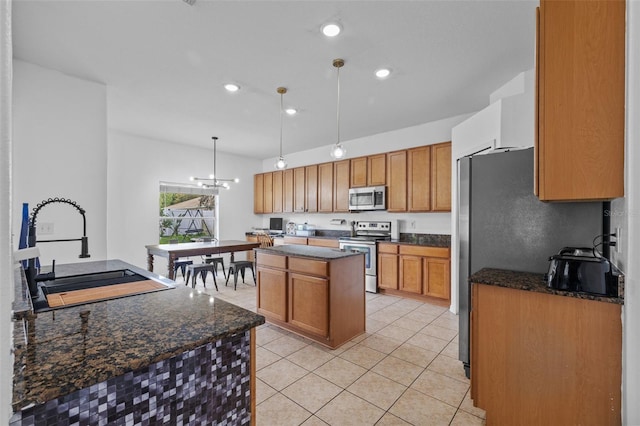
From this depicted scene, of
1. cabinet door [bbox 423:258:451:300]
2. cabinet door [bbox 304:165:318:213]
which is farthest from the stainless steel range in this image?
cabinet door [bbox 304:165:318:213]

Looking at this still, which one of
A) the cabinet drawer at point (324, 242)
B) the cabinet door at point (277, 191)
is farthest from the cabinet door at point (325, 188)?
the cabinet door at point (277, 191)

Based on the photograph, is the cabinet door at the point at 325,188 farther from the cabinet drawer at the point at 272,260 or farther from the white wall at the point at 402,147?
the cabinet drawer at the point at 272,260

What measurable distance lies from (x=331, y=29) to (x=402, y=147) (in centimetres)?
292

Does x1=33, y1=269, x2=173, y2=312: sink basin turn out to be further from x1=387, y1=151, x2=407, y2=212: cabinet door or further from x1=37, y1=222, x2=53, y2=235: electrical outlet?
x1=387, y1=151, x2=407, y2=212: cabinet door

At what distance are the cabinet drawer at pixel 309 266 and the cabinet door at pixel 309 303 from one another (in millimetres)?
50

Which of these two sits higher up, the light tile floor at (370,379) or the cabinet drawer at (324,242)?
the cabinet drawer at (324,242)

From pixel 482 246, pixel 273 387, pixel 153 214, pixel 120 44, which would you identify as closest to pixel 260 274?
pixel 273 387

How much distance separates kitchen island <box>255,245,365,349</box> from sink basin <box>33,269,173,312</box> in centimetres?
142

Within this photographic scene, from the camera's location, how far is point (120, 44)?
240 centimetres

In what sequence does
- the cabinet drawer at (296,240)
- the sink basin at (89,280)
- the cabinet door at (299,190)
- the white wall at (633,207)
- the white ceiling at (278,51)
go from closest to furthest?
the white wall at (633,207) < the sink basin at (89,280) < the white ceiling at (278,51) < the cabinet drawer at (296,240) < the cabinet door at (299,190)

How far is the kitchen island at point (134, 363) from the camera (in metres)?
0.75

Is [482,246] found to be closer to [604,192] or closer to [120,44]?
[604,192]

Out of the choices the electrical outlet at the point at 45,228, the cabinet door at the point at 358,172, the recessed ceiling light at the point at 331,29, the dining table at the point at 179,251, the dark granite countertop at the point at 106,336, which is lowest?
the dining table at the point at 179,251

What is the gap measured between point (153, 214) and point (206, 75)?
352 cm
